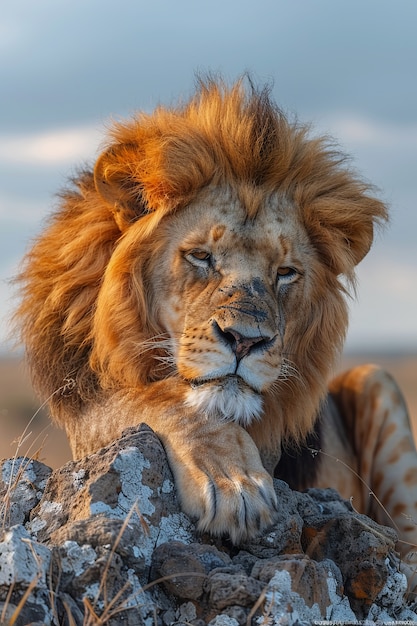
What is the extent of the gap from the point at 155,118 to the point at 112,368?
3.84 ft

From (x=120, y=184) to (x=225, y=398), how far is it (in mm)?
1255

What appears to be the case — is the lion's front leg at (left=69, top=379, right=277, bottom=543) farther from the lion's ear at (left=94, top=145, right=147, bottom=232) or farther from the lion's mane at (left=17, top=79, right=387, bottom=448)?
the lion's ear at (left=94, top=145, right=147, bottom=232)

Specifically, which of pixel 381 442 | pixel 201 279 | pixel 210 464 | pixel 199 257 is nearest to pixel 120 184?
pixel 199 257

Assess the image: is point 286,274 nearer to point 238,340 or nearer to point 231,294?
point 231,294

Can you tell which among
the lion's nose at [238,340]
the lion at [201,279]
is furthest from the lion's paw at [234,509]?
the lion's nose at [238,340]

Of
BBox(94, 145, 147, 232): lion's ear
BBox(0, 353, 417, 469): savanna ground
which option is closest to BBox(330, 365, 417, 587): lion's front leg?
BBox(0, 353, 417, 469): savanna ground

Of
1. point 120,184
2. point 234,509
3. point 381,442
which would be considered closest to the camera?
point 234,509

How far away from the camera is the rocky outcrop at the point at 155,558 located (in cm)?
303

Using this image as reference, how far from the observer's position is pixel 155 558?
338 cm

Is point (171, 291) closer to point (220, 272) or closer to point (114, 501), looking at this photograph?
point (220, 272)

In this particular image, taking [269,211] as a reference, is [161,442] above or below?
below

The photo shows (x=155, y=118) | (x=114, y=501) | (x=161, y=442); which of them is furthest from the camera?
(x=155, y=118)

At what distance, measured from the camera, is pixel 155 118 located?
189 inches

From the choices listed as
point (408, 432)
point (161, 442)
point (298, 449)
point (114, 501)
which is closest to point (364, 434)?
point (408, 432)
